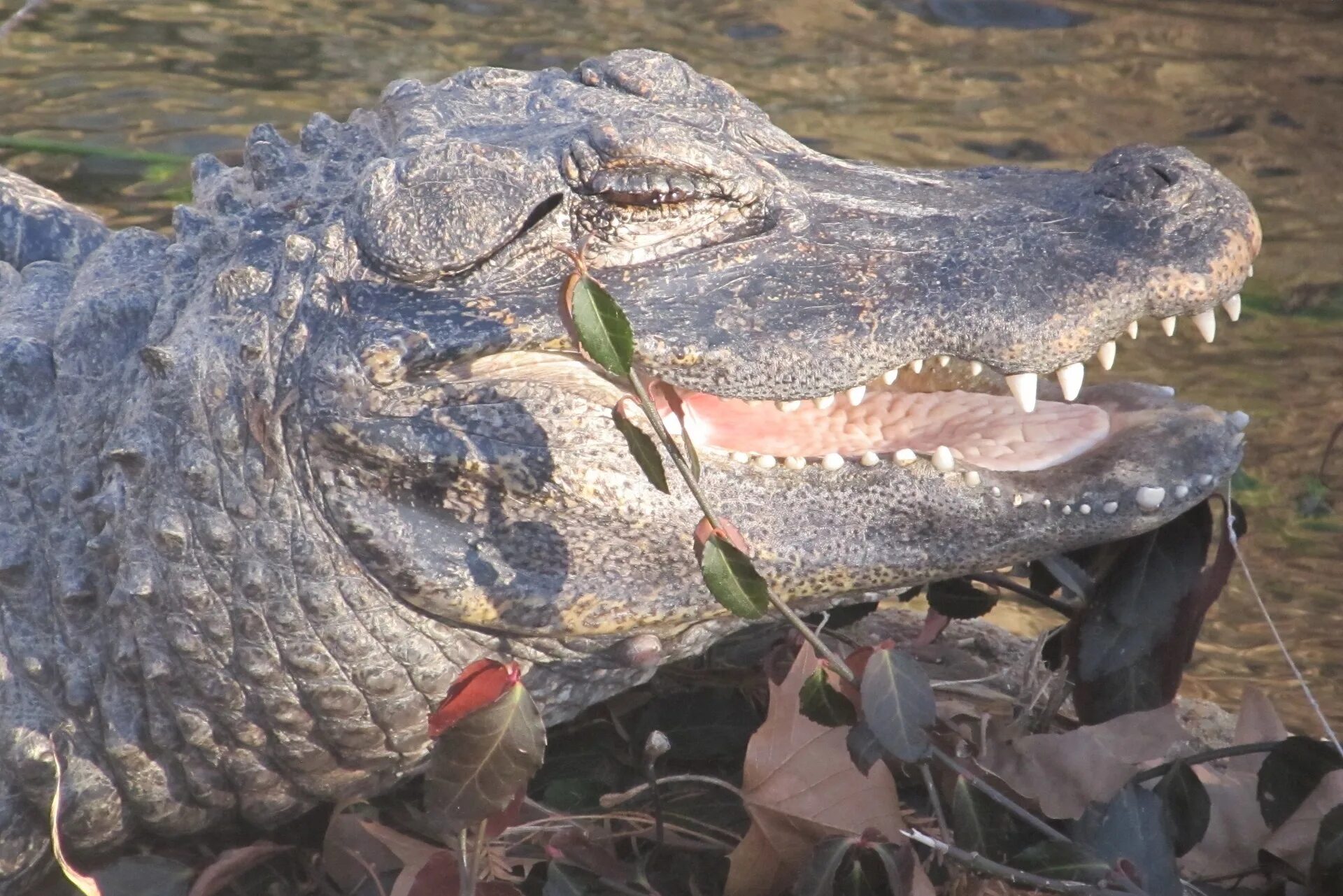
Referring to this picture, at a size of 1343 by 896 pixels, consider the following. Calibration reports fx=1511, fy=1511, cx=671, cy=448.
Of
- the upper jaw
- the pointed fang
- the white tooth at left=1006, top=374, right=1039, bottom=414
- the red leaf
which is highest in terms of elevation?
the upper jaw

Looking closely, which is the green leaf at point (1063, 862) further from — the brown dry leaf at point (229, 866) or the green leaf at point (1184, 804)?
the brown dry leaf at point (229, 866)

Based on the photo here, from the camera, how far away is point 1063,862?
7.11 feet

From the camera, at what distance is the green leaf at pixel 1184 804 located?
7.61ft

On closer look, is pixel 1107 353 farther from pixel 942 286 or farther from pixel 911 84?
pixel 911 84

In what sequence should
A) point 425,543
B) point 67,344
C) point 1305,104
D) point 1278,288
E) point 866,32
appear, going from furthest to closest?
point 866,32
point 1305,104
point 1278,288
point 67,344
point 425,543

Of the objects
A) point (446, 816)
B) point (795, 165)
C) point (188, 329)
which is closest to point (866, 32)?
point (795, 165)

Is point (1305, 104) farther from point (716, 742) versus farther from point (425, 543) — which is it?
point (425, 543)

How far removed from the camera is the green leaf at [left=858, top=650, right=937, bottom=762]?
6.93 feet

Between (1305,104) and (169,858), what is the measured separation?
6690 millimetres

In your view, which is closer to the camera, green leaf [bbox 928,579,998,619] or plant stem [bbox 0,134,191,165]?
green leaf [bbox 928,579,998,619]

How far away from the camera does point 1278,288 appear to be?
5879mm

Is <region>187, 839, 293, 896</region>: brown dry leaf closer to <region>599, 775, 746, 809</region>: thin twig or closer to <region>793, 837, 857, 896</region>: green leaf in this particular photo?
<region>599, 775, 746, 809</region>: thin twig

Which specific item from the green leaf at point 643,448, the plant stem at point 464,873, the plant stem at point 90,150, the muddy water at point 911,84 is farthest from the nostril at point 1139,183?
the plant stem at point 90,150

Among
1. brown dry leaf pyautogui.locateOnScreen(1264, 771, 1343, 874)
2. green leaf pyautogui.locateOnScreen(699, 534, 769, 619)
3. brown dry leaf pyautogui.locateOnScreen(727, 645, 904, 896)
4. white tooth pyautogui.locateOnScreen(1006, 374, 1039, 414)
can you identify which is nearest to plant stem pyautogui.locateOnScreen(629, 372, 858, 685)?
green leaf pyautogui.locateOnScreen(699, 534, 769, 619)
